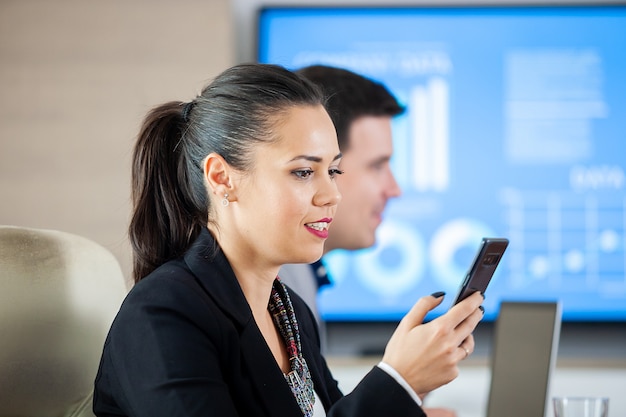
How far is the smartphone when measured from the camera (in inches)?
51.4

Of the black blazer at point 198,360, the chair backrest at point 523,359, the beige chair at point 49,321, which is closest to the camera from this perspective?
the black blazer at point 198,360

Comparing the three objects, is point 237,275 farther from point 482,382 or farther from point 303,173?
point 482,382

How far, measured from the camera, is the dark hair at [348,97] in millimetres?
2342

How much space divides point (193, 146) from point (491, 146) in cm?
234

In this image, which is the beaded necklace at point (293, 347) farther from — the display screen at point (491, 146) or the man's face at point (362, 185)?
the display screen at point (491, 146)

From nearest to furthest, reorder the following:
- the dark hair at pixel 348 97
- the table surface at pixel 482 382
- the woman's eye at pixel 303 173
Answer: the woman's eye at pixel 303 173 < the dark hair at pixel 348 97 < the table surface at pixel 482 382

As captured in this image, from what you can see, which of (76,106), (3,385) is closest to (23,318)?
(3,385)

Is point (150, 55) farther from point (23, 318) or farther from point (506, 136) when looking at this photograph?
point (23, 318)

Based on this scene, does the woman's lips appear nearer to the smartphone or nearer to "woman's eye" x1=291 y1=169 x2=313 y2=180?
"woman's eye" x1=291 y1=169 x2=313 y2=180

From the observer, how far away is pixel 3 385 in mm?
1274

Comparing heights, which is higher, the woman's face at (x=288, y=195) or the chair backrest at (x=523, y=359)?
the woman's face at (x=288, y=195)

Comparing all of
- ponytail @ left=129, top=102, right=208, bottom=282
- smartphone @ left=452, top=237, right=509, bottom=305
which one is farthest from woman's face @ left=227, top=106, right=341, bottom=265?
smartphone @ left=452, top=237, right=509, bottom=305

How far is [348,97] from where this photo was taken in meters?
2.39

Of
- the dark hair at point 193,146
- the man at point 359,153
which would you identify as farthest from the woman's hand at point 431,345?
the man at point 359,153
